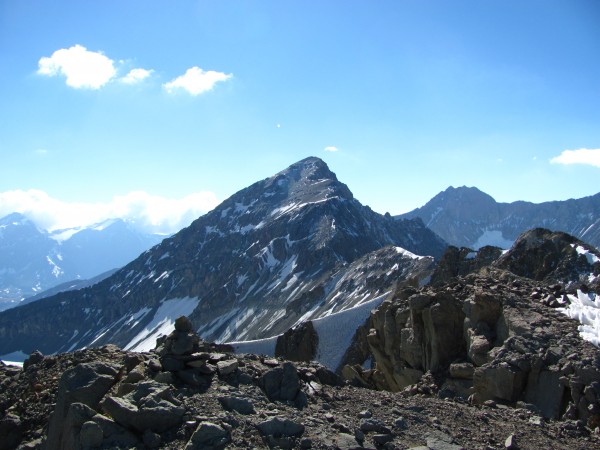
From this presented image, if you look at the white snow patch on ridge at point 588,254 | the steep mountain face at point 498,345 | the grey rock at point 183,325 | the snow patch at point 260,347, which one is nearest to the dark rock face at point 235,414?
the grey rock at point 183,325

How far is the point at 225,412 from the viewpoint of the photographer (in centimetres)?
1375

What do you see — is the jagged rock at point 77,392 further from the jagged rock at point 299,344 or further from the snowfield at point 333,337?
the jagged rock at point 299,344

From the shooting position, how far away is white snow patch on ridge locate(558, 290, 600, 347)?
2212 centimetres

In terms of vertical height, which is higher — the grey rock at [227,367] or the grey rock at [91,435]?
the grey rock at [227,367]

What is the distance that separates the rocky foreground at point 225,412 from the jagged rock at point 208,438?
2 centimetres

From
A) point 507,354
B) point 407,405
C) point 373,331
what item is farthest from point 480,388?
point 373,331

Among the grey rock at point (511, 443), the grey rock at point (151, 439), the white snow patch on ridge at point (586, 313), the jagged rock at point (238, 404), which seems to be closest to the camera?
the grey rock at point (151, 439)

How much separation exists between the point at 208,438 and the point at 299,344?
7331 cm

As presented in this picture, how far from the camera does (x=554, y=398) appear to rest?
65.4 feet

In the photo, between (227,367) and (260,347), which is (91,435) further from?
(260,347)

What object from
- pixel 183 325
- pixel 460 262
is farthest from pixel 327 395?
pixel 460 262

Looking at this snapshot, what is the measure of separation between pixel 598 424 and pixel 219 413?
12.7 metres

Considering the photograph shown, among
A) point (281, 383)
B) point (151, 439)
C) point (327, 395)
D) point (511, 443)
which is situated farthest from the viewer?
point (327, 395)

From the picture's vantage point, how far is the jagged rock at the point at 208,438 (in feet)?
40.0
